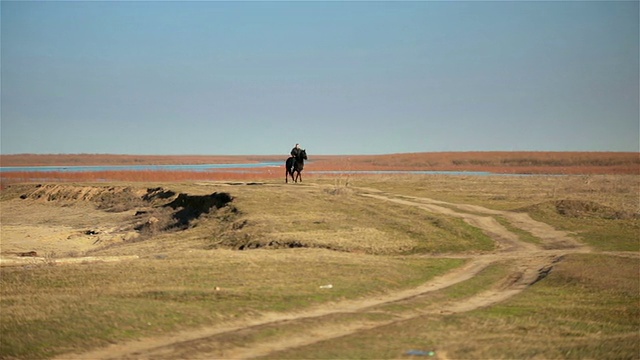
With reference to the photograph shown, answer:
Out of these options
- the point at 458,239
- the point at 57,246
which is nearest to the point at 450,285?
the point at 458,239

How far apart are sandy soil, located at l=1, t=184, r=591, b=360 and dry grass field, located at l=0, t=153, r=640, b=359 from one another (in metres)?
0.07

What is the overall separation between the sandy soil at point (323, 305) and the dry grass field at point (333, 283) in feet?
0.22

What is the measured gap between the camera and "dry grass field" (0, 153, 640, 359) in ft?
45.4

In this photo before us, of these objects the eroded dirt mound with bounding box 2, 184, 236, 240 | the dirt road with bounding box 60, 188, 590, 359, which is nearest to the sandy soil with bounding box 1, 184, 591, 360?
the dirt road with bounding box 60, 188, 590, 359

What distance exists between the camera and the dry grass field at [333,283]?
545 inches

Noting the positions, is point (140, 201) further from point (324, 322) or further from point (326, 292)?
point (324, 322)

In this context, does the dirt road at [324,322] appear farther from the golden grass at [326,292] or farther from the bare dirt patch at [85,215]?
the bare dirt patch at [85,215]

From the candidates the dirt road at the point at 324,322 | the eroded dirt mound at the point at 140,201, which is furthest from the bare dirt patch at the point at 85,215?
the dirt road at the point at 324,322

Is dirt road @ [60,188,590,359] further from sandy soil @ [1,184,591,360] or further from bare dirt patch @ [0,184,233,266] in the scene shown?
bare dirt patch @ [0,184,233,266]

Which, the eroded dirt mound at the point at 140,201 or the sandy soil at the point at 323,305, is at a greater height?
the eroded dirt mound at the point at 140,201

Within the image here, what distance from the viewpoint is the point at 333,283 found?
64.3 feet

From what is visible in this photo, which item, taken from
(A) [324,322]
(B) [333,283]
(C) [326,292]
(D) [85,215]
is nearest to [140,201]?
(D) [85,215]

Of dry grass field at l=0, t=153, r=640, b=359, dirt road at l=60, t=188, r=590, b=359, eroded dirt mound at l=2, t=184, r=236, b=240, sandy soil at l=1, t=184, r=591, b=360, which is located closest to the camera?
dirt road at l=60, t=188, r=590, b=359

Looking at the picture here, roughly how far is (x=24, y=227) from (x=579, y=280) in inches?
1384
